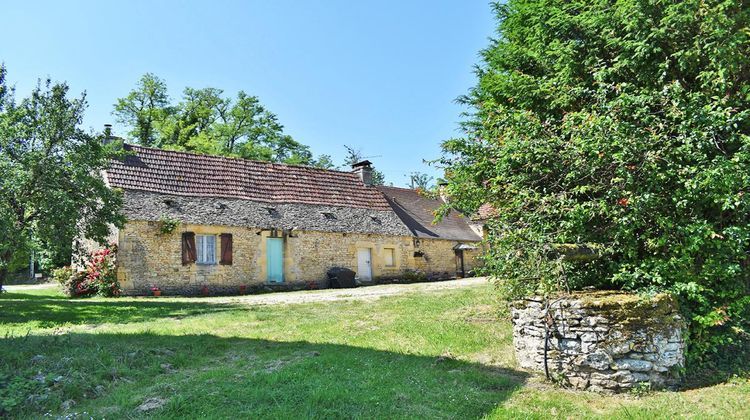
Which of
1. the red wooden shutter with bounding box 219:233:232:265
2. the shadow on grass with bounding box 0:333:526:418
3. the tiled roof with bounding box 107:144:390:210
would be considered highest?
the tiled roof with bounding box 107:144:390:210

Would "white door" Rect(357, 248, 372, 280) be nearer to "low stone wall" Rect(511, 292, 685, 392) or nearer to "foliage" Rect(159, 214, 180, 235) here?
"foliage" Rect(159, 214, 180, 235)

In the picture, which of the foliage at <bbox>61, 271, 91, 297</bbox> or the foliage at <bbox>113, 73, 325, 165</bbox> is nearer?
the foliage at <bbox>61, 271, 91, 297</bbox>

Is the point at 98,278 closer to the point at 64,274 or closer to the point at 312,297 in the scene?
the point at 64,274

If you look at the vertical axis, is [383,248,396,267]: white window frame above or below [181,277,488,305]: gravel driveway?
above

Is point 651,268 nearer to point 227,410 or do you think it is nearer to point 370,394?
point 370,394

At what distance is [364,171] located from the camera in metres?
26.3

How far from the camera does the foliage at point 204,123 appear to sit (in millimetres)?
33469

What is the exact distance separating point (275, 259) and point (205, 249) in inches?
111

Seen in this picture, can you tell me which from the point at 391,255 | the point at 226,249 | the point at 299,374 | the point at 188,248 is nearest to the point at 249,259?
the point at 226,249

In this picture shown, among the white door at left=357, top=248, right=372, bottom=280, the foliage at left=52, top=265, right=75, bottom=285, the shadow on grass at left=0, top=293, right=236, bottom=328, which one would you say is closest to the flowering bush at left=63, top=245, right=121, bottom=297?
the foliage at left=52, top=265, right=75, bottom=285

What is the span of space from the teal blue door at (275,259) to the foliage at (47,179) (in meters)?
7.14

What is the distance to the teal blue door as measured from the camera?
800 inches

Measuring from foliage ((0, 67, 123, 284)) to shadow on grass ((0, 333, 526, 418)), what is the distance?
17.0 feet

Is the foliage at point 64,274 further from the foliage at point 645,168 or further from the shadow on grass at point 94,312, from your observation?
the foliage at point 645,168
